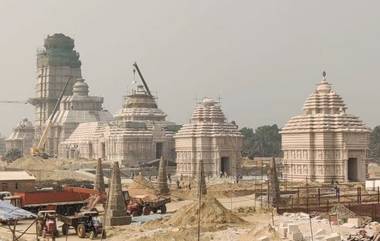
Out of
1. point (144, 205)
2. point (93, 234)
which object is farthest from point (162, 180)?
point (93, 234)

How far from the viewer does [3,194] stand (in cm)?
4372

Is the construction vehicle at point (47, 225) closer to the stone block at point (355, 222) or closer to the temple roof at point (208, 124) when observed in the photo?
the stone block at point (355, 222)

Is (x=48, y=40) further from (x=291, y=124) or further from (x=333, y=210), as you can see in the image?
(x=333, y=210)

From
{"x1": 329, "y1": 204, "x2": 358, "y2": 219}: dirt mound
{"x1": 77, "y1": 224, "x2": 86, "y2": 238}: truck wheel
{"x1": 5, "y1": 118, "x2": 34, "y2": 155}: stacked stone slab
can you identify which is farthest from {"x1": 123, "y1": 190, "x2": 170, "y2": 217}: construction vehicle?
{"x1": 5, "y1": 118, "x2": 34, "y2": 155}: stacked stone slab

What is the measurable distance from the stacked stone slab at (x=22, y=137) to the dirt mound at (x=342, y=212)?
12025cm

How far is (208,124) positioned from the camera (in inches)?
2990

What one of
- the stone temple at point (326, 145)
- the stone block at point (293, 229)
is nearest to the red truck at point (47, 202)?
the stone block at point (293, 229)

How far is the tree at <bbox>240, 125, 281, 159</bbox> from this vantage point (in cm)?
13425

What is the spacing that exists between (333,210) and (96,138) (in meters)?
68.9

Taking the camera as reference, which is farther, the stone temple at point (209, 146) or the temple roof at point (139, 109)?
the temple roof at point (139, 109)

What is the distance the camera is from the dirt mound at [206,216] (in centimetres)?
3344

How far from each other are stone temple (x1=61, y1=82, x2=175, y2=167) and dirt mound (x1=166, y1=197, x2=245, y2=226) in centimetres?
4721

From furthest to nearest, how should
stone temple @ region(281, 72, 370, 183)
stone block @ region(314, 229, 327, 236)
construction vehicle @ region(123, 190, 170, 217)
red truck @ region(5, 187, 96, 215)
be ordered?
stone temple @ region(281, 72, 370, 183), construction vehicle @ region(123, 190, 170, 217), red truck @ region(5, 187, 96, 215), stone block @ region(314, 229, 327, 236)

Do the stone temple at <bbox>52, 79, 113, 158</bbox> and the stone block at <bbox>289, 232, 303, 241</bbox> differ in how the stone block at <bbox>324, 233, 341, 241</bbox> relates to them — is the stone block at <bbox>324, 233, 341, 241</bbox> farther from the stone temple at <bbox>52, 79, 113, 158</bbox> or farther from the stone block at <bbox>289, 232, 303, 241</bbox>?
the stone temple at <bbox>52, 79, 113, 158</bbox>
